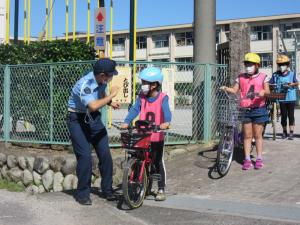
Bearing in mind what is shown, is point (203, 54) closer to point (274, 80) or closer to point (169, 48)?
point (274, 80)

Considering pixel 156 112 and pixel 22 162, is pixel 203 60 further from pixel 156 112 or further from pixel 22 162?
pixel 156 112

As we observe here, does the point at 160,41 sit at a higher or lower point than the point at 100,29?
higher

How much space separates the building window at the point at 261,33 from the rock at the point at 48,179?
53189 millimetres

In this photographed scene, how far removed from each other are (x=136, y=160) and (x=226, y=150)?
1.99m

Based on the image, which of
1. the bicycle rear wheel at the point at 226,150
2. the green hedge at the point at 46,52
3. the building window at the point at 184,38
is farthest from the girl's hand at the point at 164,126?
the building window at the point at 184,38

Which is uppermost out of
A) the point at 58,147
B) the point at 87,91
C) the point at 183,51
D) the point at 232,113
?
the point at 183,51

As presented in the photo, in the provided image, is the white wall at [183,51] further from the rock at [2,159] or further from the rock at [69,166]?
the rock at [69,166]

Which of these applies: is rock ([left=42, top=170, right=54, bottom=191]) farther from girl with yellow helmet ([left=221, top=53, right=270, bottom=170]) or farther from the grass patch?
girl with yellow helmet ([left=221, top=53, right=270, bottom=170])

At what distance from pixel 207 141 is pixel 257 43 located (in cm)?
5149

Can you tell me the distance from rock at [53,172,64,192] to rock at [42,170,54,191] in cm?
8

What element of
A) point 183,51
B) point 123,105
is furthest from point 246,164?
point 183,51

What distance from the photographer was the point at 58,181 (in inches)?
367

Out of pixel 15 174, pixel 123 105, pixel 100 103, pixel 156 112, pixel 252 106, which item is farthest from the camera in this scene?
pixel 123 105

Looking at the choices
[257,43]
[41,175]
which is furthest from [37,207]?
[257,43]
